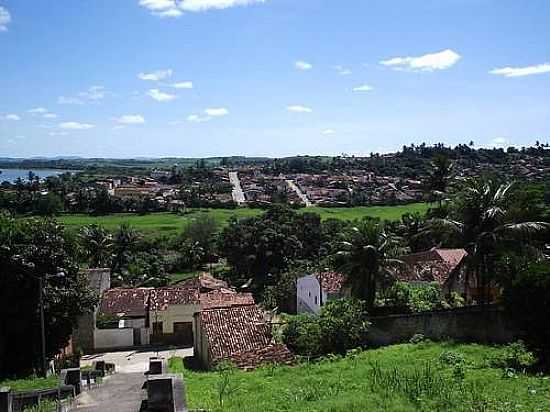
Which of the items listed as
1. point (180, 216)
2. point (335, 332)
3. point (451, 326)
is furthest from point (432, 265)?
point (180, 216)

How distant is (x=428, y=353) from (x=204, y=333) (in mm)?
10718

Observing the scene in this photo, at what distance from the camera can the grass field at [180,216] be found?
83.2 m

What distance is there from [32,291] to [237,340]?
25.7 ft

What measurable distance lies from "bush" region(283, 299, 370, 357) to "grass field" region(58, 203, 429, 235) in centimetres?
5741

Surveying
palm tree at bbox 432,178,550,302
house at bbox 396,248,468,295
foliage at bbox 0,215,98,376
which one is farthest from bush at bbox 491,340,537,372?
foliage at bbox 0,215,98,376

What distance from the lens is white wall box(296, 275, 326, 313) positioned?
120 feet

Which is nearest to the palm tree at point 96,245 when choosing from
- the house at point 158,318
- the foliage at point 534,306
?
the house at point 158,318

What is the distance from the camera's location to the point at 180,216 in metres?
97.2

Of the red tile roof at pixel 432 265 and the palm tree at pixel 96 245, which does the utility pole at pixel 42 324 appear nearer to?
the red tile roof at pixel 432 265

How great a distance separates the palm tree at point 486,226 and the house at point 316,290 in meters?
10.7

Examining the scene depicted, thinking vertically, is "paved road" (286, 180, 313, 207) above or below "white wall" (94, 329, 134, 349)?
above

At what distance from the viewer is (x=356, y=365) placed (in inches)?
700

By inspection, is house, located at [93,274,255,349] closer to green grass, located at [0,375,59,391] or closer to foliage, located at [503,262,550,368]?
green grass, located at [0,375,59,391]

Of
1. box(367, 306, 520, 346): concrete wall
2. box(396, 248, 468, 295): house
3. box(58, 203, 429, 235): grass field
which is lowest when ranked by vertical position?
box(58, 203, 429, 235): grass field
